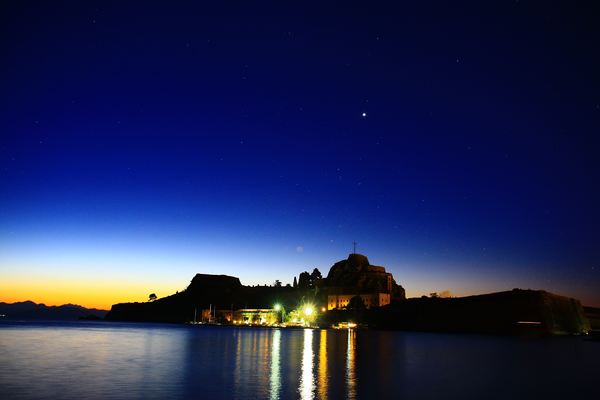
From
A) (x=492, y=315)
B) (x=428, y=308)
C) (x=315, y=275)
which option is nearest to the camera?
(x=492, y=315)

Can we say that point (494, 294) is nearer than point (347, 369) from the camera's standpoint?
No

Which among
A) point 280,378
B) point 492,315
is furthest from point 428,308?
point 280,378

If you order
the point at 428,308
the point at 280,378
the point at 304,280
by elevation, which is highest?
the point at 304,280

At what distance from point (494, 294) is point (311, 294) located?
68.1 metres

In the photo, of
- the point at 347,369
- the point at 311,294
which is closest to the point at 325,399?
the point at 347,369

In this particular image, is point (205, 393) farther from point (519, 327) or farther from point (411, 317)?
point (411, 317)

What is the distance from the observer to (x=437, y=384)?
944 inches

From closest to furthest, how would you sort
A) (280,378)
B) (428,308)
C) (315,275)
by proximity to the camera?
(280,378) < (428,308) < (315,275)

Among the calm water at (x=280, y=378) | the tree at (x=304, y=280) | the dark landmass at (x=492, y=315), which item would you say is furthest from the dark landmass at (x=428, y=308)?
the calm water at (x=280, y=378)

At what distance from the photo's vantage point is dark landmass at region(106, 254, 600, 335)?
90.8 m

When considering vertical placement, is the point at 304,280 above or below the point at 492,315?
above

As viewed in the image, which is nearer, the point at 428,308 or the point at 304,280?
the point at 428,308

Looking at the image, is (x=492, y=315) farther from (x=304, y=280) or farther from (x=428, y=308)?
(x=304, y=280)

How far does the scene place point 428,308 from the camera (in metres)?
113
